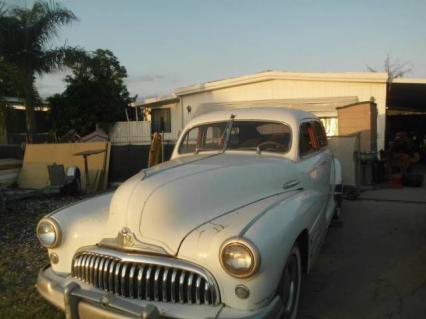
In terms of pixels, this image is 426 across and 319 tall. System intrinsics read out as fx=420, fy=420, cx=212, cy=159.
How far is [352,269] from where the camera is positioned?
478cm

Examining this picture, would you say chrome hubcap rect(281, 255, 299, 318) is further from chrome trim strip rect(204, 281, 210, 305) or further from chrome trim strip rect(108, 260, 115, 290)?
chrome trim strip rect(108, 260, 115, 290)

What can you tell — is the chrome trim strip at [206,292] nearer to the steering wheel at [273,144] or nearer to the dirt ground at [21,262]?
the dirt ground at [21,262]

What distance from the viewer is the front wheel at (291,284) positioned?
10.4 ft

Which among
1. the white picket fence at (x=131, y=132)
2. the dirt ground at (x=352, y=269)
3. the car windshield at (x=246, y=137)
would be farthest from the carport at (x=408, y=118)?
the car windshield at (x=246, y=137)

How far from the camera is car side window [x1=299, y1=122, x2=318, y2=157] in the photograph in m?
4.61

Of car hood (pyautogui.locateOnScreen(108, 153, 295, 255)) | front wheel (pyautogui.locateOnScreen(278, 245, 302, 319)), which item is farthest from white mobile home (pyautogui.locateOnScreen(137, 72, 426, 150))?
front wheel (pyautogui.locateOnScreen(278, 245, 302, 319))

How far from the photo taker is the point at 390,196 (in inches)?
368

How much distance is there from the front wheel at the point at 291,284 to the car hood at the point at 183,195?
56 centimetres

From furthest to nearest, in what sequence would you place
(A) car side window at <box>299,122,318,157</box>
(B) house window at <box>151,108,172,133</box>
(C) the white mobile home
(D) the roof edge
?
(B) house window at <box>151,108,172,133</box>
(C) the white mobile home
(D) the roof edge
(A) car side window at <box>299,122,318,157</box>

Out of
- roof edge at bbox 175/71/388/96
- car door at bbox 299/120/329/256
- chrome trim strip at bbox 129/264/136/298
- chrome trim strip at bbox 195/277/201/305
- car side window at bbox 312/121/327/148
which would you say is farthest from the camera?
roof edge at bbox 175/71/388/96

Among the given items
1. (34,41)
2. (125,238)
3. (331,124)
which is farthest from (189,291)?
(34,41)

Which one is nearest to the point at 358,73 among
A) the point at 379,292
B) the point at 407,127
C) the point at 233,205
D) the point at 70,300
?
the point at 379,292

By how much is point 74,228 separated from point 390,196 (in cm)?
783

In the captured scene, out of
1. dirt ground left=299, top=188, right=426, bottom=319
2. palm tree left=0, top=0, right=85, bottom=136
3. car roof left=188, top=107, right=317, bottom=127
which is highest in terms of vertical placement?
palm tree left=0, top=0, right=85, bottom=136
